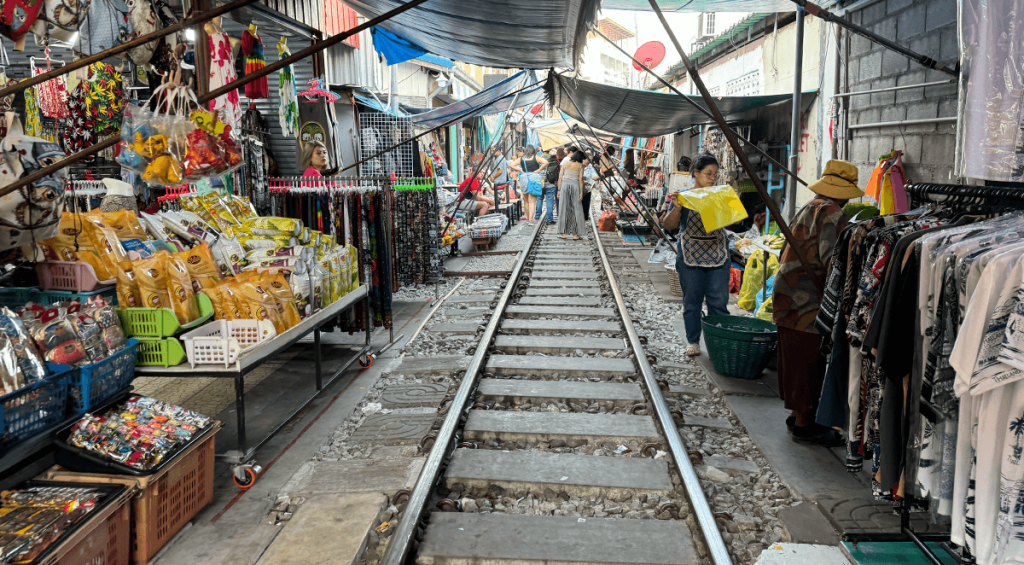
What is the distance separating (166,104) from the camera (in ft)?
11.8

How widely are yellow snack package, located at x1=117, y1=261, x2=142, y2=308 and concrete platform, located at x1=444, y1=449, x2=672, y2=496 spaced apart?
2.18m

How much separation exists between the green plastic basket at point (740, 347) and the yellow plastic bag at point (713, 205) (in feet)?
3.03

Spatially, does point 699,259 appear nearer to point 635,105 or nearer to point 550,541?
point 550,541

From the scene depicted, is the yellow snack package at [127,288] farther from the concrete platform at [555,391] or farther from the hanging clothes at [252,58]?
the concrete platform at [555,391]

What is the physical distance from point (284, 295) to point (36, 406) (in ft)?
5.92

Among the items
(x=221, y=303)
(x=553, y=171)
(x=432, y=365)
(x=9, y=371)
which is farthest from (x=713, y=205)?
(x=553, y=171)

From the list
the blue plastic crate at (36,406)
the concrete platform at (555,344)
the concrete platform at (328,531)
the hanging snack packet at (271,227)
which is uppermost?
the hanging snack packet at (271,227)

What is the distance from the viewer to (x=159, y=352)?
392 centimetres

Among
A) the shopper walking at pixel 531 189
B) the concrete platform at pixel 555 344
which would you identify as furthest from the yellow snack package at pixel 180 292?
the shopper walking at pixel 531 189

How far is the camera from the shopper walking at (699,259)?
6207mm

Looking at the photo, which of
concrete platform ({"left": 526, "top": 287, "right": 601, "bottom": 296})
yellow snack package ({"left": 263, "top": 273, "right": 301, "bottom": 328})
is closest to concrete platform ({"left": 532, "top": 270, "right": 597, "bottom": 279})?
concrete platform ({"left": 526, "top": 287, "right": 601, "bottom": 296})

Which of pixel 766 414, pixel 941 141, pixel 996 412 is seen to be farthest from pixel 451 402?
pixel 941 141

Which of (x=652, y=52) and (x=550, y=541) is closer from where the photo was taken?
(x=550, y=541)

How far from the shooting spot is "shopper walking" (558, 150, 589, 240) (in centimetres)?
1502
